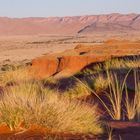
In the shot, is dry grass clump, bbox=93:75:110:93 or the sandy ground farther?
the sandy ground

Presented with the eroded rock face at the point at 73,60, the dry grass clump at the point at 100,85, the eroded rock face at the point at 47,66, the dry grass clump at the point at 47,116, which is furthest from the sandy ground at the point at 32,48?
the dry grass clump at the point at 47,116

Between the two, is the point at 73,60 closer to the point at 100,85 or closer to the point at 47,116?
the point at 100,85

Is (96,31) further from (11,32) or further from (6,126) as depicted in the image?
(6,126)

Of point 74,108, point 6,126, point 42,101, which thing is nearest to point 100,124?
point 74,108

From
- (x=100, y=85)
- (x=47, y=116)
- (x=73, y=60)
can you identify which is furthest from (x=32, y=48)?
(x=47, y=116)

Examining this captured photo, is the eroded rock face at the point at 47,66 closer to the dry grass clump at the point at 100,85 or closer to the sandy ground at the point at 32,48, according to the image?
the dry grass clump at the point at 100,85

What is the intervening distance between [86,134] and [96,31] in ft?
484

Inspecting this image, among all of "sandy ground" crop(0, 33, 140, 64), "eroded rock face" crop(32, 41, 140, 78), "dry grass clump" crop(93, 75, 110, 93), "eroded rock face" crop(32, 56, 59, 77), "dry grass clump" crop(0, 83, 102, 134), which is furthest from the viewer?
"sandy ground" crop(0, 33, 140, 64)

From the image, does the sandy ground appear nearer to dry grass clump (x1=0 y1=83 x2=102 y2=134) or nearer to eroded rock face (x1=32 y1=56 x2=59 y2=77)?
eroded rock face (x1=32 y1=56 x2=59 y2=77)

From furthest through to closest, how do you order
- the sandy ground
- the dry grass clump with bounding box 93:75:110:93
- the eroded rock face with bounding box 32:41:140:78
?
the sandy ground
the eroded rock face with bounding box 32:41:140:78
the dry grass clump with bounding box 93:75:110:93

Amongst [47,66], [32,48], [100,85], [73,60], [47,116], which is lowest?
[32,48]

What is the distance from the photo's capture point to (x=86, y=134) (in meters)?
7.29

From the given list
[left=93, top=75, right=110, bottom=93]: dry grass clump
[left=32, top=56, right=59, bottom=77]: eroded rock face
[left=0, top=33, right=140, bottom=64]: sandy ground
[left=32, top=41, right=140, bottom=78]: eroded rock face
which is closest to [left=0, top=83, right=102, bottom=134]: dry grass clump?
[left=93, top=75, right=110, bottom=93]: dry grass clump

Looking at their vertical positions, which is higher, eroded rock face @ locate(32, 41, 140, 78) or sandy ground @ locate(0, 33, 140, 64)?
eroded rock face @ locate(32, 41, 140, 78)
